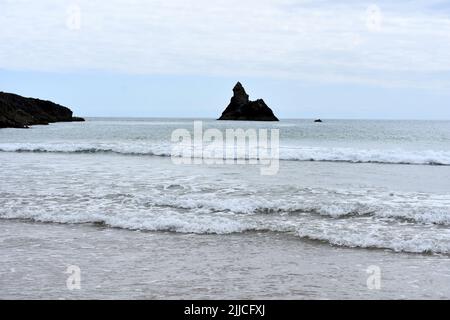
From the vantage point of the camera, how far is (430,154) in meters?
28.3

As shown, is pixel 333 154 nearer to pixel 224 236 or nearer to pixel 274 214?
pixel 274 214

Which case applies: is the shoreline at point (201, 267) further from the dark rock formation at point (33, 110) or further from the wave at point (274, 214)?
the dark rock formation at point (33, 110)

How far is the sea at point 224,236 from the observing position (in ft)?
20.9

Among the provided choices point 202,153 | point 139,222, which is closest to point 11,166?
point 202,153

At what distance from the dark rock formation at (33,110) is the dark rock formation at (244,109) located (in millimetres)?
46986

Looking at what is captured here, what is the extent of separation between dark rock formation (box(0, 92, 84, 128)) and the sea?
2951 inches

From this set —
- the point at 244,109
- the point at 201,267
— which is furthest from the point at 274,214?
the point at 244,109

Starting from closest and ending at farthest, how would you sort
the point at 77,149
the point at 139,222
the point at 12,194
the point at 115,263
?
the point at 115,263, the point at 139,222, the point at 12,194, the point at 77,149

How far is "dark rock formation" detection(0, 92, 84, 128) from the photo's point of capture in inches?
3630

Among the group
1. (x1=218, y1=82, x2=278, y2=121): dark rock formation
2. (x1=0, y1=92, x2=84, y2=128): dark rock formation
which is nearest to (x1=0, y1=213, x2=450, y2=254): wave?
(x1=0, y1=92, x2=84, y2=128): dark rock formation

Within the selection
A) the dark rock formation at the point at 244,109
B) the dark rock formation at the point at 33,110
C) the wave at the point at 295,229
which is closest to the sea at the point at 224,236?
the wave at the point at 295,229

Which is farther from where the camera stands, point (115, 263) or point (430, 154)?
point (430, 154)
